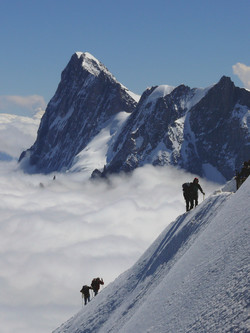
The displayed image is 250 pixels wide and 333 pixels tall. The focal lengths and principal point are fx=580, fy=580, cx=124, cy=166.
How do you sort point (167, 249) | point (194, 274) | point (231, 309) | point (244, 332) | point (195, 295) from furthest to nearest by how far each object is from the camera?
point (167, 249) → point (194, 274) → point (195, 295) → point (231, 309) → point (244, 332)

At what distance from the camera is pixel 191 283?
23453 millimetres

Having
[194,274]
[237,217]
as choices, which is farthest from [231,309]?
[237,217]

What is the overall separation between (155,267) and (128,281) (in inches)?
147

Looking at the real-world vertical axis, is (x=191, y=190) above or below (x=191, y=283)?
above

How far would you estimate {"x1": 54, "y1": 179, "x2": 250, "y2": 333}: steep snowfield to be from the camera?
19203 mm

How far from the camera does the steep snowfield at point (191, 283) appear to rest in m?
19.2

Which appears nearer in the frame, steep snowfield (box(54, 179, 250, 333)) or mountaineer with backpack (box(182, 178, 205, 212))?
steep snowfield (box(54, 179, 250, 333))

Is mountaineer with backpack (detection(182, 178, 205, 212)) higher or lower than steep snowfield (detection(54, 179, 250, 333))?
higher

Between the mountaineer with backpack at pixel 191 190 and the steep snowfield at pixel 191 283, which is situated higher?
the mountaineer with backpack at pixel 191 190

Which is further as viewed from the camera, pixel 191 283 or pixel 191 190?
pixel 191 190

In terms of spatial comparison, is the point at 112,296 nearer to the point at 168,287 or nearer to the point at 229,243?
the point at 168,287

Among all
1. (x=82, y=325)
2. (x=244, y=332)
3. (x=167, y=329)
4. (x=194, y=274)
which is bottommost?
(x=244, y=332)

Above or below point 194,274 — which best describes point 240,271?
below

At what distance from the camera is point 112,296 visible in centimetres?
3869
